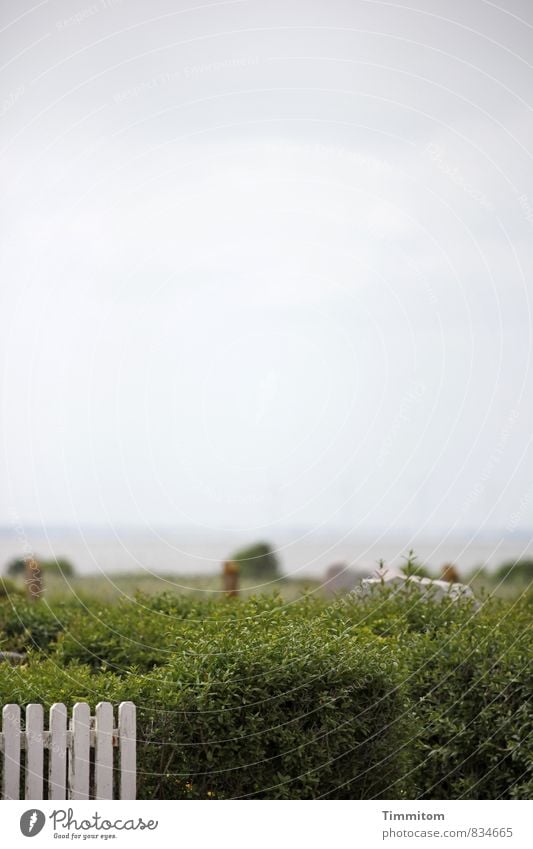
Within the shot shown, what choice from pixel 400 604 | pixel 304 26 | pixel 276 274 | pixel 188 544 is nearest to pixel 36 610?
pixel 188 544

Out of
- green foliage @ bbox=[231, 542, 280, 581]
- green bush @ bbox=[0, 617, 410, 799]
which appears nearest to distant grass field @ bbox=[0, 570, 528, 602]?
green foliage @ bbox=[231, 542, 280, 581]

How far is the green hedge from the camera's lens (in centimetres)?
309

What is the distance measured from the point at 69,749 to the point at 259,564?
16.8 feet

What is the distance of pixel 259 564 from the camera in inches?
315

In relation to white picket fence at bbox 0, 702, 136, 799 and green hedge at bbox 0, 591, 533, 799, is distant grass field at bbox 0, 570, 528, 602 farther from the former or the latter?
white picket fence at bbox 0, 702, 136, 799

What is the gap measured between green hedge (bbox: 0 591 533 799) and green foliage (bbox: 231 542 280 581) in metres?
2.76

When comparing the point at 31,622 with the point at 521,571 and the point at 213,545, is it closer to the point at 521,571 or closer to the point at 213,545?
the point at 213,545

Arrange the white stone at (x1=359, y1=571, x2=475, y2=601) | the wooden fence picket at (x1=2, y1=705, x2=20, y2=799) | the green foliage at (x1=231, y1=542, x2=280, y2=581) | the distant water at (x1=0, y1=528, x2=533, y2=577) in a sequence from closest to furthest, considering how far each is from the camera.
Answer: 1. the wooden fence picket at (x1=2, y1=705, x2=20, y2=799)
2. the distant water at (x1=0, y1=528, x2=533, y2=577)
3. the white stone at (x1=359, y1=571, x2=475, y2=601)
4. the green foliage at (x1=231, y1=542, x2=280, y2=581)

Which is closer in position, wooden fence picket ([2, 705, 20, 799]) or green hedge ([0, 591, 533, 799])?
wooden fence picket ([2, 705, 20, 799])

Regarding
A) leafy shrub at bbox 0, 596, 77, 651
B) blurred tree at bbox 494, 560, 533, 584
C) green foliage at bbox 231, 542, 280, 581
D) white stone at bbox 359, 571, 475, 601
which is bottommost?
white stone at bbox 359, 571, 475, 601

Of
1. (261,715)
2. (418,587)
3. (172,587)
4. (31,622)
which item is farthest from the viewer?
(31,622)

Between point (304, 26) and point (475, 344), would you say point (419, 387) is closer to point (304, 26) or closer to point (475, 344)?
point (475, 344)

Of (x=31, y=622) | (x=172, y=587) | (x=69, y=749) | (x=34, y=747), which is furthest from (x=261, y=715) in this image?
(x=31, y=622)

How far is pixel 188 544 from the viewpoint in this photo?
4.04 meters
